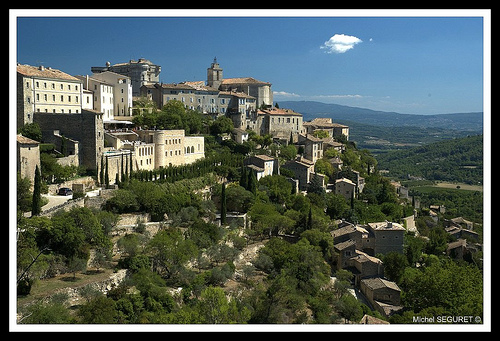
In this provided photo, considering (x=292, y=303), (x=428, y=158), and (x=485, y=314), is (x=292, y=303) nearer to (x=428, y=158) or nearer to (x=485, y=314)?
(x=485, y=314)

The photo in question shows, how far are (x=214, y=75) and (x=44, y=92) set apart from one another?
29.0 m

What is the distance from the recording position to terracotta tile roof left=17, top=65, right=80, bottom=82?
1101 inches

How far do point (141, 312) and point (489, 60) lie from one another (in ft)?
40.9

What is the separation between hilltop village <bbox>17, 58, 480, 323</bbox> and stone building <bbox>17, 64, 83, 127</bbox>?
6 centimetres

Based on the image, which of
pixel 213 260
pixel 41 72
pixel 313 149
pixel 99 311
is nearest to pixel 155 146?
pixel 41 72

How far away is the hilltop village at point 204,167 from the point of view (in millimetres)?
23500

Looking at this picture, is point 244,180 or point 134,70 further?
point 134,70

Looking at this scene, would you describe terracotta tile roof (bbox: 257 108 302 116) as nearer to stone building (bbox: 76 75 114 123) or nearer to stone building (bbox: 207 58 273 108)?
stone building (bbox: 207 58 273 108)

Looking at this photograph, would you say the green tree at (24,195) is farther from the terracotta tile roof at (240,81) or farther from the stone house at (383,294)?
the terracotta tile roof at (240,81)

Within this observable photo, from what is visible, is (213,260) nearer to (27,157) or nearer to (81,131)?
(27,157)

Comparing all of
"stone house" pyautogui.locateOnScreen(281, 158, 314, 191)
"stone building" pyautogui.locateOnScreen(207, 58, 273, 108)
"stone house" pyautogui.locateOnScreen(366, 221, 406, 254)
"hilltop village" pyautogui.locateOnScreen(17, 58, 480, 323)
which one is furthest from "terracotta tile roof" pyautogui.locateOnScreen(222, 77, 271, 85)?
"stone house" pyautogui.locateOnScreen(366, 221, 406, 254)

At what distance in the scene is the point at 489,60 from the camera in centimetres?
742

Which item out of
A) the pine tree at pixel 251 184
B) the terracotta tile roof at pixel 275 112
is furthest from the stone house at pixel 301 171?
the terracotta tile roof at pixel 275 112

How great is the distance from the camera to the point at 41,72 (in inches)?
1144
